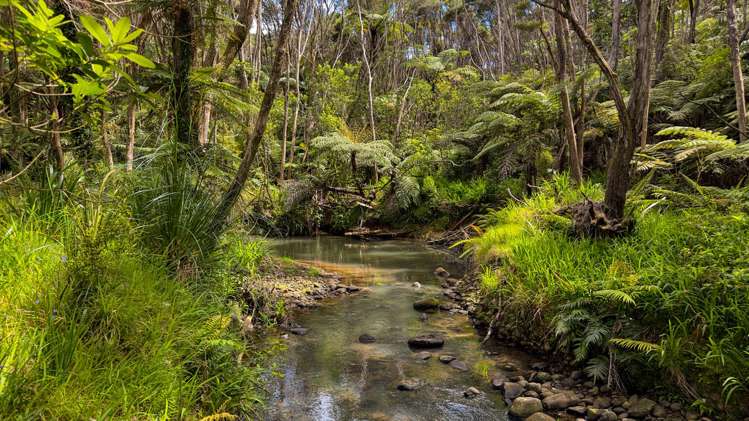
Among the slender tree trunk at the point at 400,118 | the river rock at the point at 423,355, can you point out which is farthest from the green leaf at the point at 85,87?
the slender tree trunk at the point at 400,118

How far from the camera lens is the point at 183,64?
417cm

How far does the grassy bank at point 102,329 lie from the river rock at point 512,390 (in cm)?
218

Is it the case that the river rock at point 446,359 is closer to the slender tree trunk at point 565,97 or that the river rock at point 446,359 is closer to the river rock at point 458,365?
the river rock at point 458,365

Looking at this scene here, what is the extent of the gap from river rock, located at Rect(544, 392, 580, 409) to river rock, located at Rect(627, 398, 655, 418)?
40 cm

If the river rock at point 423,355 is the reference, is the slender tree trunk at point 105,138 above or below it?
above

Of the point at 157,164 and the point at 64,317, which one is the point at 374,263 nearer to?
the point at 157,164

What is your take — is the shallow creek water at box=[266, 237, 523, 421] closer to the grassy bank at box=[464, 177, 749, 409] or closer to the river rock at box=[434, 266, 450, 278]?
the grassy bank at box=[464, 177, 749, 409]

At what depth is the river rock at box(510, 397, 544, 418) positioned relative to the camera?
3.84 m

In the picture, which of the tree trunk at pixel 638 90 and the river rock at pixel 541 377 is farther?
the tree trunk at pixel 638 90

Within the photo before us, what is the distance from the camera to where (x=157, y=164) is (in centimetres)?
369

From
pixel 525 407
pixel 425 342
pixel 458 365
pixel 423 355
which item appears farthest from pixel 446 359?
pixel 525 407

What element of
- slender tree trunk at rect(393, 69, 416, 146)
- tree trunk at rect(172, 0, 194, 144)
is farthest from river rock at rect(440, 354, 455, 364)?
slender tree trunk at rect(393, 69, 416, 146)

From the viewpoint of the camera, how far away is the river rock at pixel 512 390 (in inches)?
163

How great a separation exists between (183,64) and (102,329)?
2.58 meters
